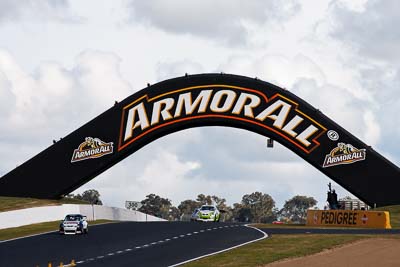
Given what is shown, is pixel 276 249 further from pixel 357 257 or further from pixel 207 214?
pixel 207 214

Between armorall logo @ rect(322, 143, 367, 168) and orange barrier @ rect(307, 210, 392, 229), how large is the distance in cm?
701

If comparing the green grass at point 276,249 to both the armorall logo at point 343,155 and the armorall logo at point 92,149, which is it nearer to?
the armorall logo at point 343,155

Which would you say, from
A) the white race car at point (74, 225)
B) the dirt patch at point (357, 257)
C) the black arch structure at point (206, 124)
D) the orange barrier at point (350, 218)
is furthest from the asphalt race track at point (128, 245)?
the black arch structure at point (206, 124)

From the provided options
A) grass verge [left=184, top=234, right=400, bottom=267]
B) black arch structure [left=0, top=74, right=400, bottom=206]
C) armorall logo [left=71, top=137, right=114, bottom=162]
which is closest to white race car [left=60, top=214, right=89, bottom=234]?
grass verge [left=184, top=234, right=400, bottom=267]

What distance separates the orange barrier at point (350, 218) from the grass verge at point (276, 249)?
400 inches

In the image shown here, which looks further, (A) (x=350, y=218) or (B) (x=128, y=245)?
(A) (x=350, y=218)

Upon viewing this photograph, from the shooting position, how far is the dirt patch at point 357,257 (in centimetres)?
2989

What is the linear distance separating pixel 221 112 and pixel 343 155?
999cm

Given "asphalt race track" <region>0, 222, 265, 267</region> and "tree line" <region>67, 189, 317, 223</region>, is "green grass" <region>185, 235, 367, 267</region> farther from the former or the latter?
"tree line" <region>67, 189, 317, 223</region>

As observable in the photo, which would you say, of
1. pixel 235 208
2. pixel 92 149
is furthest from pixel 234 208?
pixel 92 149

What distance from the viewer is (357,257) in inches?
1265

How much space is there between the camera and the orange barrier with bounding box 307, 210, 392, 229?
52.0 metres

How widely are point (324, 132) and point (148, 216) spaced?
23344 millimetres

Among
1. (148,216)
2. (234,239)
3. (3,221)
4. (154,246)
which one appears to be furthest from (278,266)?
(148,216)
